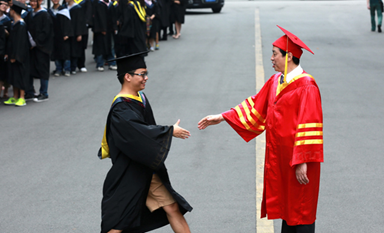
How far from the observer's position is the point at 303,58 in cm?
1286

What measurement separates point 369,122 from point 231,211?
3.79 meters

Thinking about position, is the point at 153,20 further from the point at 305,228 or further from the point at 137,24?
the point at 305,228

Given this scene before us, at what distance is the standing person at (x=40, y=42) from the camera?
9781 millimetres

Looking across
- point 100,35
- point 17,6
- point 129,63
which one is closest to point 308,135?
point 129,63

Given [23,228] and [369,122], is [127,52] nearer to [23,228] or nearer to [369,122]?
[369,122]

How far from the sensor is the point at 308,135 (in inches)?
134

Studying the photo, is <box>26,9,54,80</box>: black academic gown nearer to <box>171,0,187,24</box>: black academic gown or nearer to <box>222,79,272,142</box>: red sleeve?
<box>222,79,272,142</box>: red sleeve

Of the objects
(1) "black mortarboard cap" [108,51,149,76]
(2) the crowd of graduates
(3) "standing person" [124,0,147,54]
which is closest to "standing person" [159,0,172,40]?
(2) the crowd of graduates

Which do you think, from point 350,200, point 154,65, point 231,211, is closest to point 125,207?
point 231,211

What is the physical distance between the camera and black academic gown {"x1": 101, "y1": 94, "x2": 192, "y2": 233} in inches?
135

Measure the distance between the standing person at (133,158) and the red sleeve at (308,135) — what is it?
2.81ft

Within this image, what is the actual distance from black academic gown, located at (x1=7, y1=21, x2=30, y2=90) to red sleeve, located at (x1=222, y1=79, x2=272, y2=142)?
6.37 metres

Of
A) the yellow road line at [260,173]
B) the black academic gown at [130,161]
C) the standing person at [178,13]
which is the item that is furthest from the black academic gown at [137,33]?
the black academic gown at [130,161]

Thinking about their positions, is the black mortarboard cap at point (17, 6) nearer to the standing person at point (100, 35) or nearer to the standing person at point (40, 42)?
the standing person at point (40, 42)
